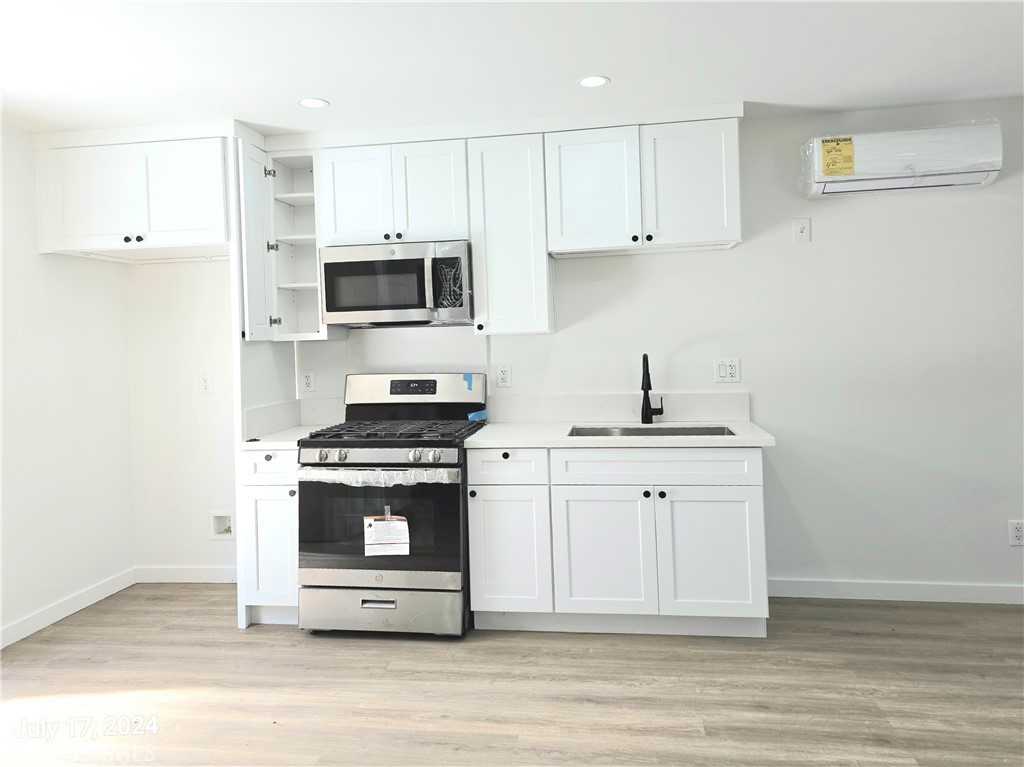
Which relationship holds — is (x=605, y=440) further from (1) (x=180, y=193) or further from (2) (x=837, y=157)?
(1) (x=180, y=193)

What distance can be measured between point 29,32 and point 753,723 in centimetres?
315

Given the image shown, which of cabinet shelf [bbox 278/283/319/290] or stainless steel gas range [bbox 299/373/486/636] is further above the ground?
cabinet shelf [bbox 278/283/319/290]

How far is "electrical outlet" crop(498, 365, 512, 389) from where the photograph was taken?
365cm

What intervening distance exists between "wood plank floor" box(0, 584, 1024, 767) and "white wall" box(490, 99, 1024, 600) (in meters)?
0.30

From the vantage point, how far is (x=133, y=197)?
3.32 meters

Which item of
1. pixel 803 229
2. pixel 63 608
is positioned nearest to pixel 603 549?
pixel 803 229

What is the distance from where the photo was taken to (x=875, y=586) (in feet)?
11.2

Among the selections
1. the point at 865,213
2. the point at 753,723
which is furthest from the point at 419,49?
the point at 753,723

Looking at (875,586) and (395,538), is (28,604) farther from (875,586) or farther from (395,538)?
(875,586)

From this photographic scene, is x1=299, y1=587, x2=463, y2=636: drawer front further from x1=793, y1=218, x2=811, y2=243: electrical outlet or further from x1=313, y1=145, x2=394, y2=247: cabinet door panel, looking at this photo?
x1=793, y1=218, x2=811, y2=243: electrical outlet

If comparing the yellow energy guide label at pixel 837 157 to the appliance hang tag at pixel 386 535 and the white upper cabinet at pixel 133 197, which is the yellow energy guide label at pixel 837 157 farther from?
the white upper cabinet at pixel 133 197

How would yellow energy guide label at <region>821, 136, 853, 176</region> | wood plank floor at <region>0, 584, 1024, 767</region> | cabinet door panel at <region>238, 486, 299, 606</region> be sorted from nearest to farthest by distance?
wood plank floor at <region>0, 584, 1024, 767</region>
yellow energy guide label at <region>821, 136, 853, 176</region>
cabinet door panel at <region>238, 486, 299, 606</region>

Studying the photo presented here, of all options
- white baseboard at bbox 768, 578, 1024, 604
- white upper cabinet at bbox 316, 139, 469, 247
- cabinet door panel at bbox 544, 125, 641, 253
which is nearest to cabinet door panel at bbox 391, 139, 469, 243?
white upper cabinet at bbox 316, 139, 469, 247

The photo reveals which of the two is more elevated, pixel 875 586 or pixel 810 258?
pixel 810 258
